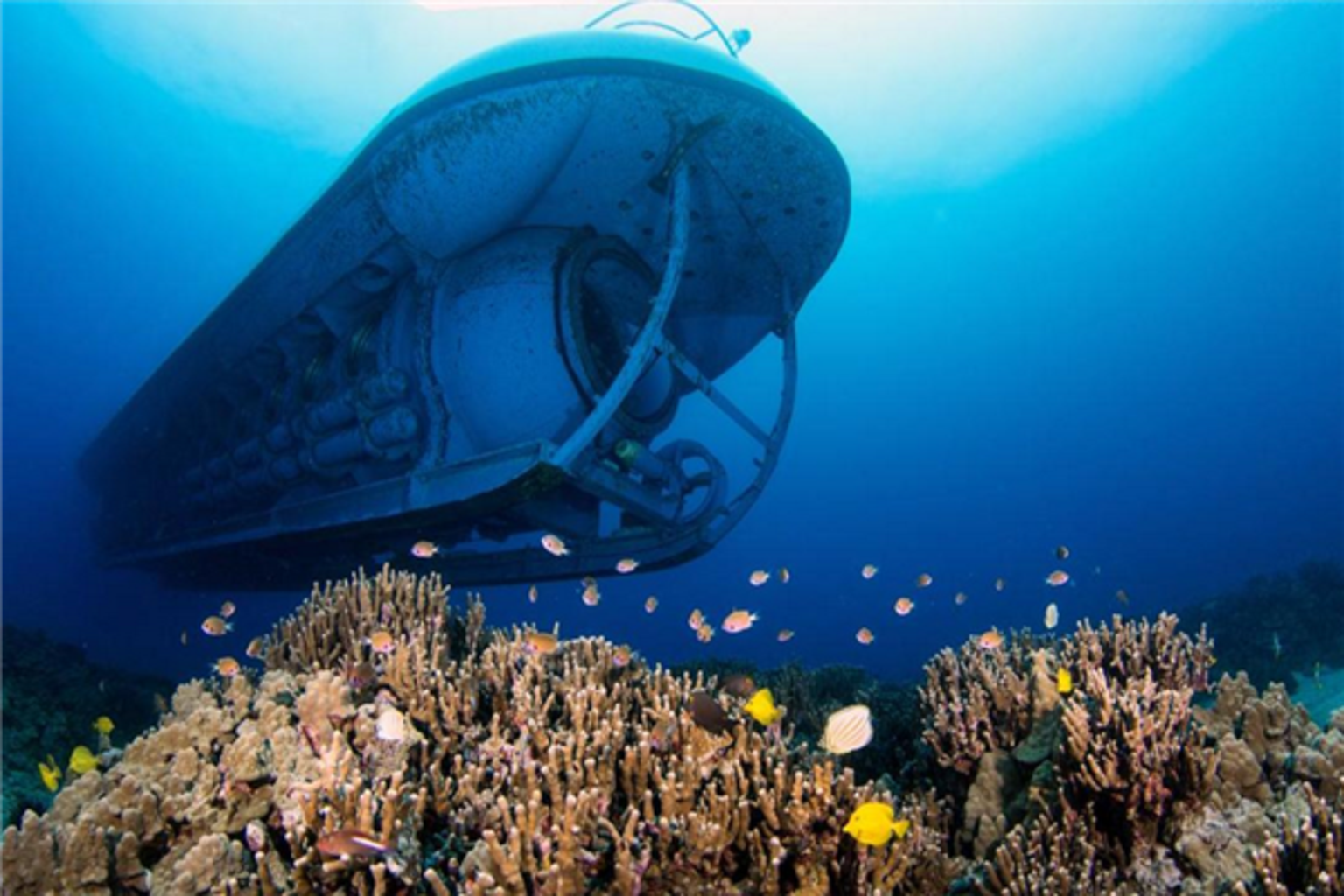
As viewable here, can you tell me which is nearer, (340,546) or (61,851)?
(61,851)

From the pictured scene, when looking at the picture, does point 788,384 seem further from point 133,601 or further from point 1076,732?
point 133,601

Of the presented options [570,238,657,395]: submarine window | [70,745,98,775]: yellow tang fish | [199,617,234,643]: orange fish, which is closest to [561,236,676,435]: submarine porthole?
[570,238,657,395]: submarine window

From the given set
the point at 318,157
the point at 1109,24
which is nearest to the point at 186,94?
the point at 318,157

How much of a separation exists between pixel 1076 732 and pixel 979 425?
11114 centimetres

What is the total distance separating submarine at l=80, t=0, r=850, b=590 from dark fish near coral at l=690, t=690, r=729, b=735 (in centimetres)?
367

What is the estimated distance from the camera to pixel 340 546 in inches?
412

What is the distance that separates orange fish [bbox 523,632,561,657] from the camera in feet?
13.3

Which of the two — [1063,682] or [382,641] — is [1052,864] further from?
[382,641]

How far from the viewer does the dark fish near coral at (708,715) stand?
9.87 ft

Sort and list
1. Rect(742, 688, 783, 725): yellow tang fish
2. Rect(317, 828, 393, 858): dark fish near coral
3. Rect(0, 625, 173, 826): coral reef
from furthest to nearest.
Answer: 1. Rect(0, 625, 173, 826): coral reef
2. Rect(742, 688, 783, 725): yellow tang fish
3. Rect(317, 828, 393, 858): dark fish near coral

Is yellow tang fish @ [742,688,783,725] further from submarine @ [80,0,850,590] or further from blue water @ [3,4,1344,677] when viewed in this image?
blue water @ [3,4,1344,677]

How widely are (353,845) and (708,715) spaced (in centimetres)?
151

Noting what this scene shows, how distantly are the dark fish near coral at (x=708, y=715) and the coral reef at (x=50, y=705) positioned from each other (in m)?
6.19

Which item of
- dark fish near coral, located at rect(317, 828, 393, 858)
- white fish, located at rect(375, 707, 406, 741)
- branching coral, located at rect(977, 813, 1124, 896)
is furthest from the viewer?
white fish, located at rect(375, 707, 406, 741)
